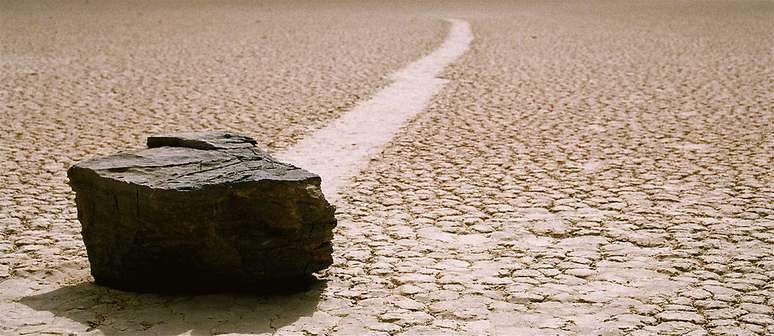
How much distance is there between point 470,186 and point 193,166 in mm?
2400

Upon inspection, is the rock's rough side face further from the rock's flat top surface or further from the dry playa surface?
the dry playa surface

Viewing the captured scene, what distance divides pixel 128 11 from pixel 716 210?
73.7ft

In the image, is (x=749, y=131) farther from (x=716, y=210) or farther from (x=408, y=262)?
(x=408, y=262)

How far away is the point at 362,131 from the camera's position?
7.50 meters

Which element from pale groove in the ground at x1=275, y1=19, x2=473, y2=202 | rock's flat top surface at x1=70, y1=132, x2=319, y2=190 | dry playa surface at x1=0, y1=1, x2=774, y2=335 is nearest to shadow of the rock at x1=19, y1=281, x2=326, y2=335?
dry playa surface at x1=0, y1=1, x2=774, y2=335

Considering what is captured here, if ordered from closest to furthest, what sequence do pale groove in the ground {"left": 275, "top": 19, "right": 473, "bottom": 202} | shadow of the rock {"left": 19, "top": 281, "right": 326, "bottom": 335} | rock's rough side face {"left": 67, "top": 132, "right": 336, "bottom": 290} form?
shadow of the rock {"left": 19, "top": 281, "right": 326, "bottom": 335}, rock's rough side face {"left": 67, "top": 132, "right": 336, "bottom": 290}, pale groove in the ground {"left": 275, "top": 19, "right": 473, "bottom": 202}

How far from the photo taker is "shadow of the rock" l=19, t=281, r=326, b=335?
329cm

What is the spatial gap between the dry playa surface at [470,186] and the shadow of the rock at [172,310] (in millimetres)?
11

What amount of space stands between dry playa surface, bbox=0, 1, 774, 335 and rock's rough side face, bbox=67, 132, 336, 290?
0.12m

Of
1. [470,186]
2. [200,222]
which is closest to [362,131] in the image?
[470,186]

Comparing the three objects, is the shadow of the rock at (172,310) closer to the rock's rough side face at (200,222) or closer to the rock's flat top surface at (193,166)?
the rock's rough side face at (200,222)

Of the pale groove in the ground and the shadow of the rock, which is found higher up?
the pale groove in the ground

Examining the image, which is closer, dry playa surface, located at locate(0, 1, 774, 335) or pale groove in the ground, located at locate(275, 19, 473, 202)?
dry playa surface, located at locate(0, 1, 774, 335)

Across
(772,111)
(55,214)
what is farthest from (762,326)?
(772,111)
